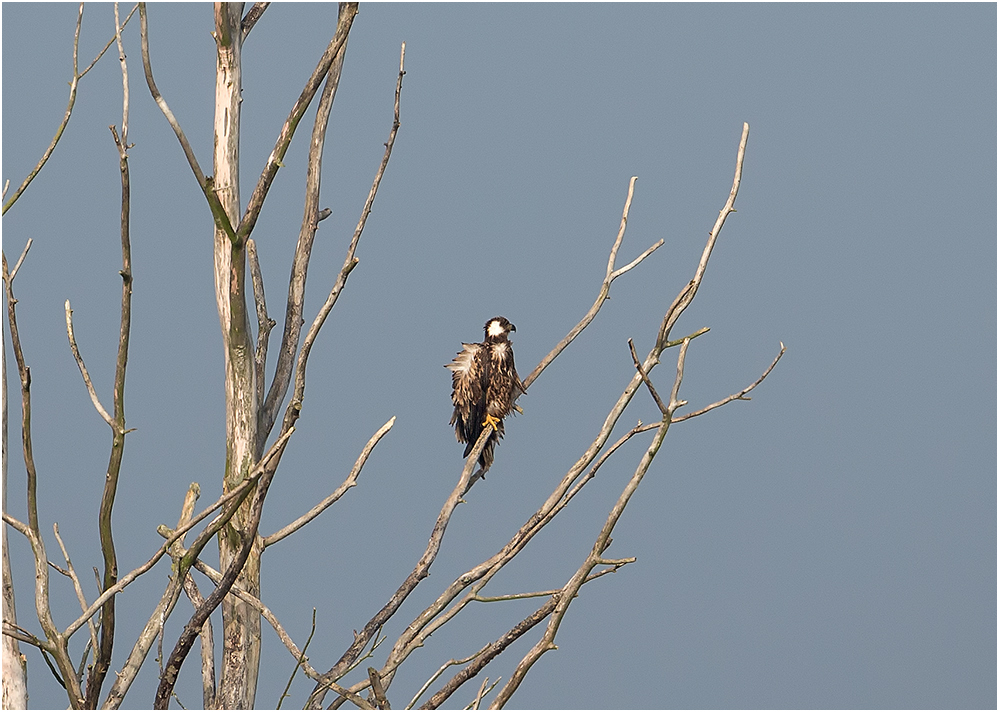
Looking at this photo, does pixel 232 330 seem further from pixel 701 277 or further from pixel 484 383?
pixel 484 383

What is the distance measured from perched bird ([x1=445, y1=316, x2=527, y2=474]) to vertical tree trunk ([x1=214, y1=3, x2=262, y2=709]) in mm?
1128

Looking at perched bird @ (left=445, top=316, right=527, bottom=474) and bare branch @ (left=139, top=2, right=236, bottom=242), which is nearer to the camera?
bare branch @ (left=139, top=2, right=236, bottom=242)

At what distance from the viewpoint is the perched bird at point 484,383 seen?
3135 millimetres

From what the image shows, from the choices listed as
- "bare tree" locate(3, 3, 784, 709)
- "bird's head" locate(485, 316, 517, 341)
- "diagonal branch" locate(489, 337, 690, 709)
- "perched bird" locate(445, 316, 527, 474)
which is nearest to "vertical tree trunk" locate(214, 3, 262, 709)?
"bare tree" locate(3, 3, 784, 709)

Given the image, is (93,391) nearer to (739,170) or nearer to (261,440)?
(261,440)

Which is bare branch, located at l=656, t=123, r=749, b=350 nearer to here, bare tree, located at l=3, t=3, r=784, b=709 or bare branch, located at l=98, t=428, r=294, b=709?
bare tree, located at l=3, t=3, r=784, b=709

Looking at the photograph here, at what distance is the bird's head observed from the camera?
326cm

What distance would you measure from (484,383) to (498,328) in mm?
190

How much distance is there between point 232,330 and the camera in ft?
6.59

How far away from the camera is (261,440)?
6.81 feet

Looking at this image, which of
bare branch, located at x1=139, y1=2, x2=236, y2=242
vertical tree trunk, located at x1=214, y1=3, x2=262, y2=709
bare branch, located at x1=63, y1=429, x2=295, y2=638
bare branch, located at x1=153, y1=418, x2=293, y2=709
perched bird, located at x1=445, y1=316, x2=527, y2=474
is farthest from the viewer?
perched bird, located at x1=445, y1=316, x2=527, y2=474

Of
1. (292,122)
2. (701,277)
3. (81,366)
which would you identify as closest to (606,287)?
(701,277)

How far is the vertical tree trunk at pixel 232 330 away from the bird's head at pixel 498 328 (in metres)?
1.29

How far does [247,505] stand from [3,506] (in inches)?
17.2
